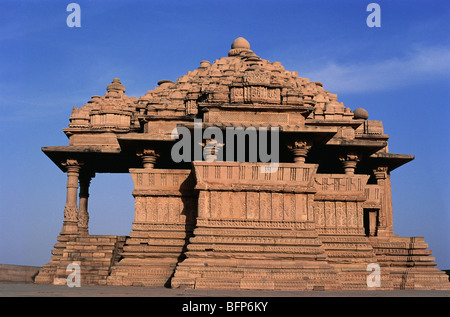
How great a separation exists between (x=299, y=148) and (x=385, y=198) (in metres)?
6.70

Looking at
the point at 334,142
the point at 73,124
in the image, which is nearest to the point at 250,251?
the point at 334,142

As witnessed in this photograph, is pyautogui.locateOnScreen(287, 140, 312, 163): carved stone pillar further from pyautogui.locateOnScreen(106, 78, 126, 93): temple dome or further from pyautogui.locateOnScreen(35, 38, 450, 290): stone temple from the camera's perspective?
pyautogui.locateOnScreen(106, 78, 126, 93): temple dome

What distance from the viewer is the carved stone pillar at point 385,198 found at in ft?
71.1

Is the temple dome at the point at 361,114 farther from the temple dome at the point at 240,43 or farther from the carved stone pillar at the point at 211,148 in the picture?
the carved stone pillar at the point at 211,148

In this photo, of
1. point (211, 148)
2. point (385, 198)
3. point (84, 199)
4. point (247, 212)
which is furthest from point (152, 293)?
point (385, 198)

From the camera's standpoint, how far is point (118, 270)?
52.7 ft

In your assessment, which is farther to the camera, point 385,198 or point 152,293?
point 385,198

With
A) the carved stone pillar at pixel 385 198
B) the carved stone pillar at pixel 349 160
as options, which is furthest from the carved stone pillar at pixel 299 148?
the carved stone pillar at pixel 385 198

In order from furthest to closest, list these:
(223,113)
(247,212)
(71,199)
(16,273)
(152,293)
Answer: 1. (71,199)
2. (16,273)
3. (223,113)
4. (247,212)
5. (152,293)

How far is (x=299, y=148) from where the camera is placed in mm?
17719

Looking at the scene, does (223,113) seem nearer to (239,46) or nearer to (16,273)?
(239,46)

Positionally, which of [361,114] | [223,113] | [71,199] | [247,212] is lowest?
[247,212]

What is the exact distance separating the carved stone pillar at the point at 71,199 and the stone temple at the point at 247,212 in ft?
0.15

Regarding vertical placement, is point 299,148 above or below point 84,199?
above
